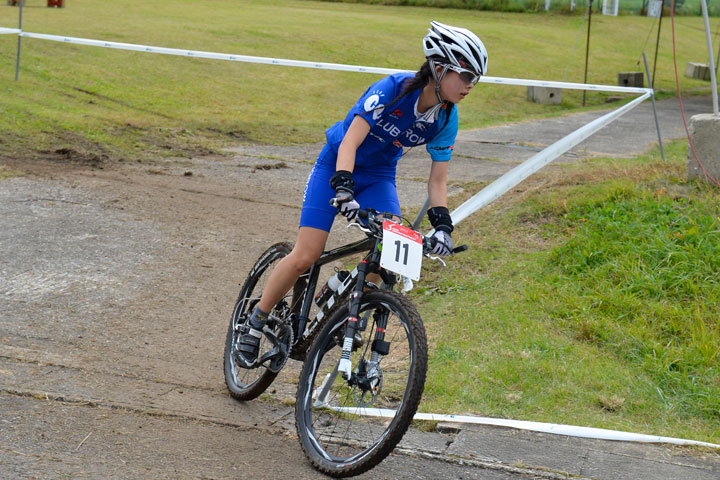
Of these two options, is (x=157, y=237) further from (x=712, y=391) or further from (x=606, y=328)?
(x=712, y=391)

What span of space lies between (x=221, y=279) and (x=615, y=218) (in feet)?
11.6

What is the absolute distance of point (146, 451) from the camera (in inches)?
153

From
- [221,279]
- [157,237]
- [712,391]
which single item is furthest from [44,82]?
[712,391]

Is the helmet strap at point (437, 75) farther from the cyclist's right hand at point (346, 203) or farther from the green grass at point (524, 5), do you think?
the green grass at point (524, 5)

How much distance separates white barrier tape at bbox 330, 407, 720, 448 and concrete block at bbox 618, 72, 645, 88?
72.9 feet

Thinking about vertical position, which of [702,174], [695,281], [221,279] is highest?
[702,174]

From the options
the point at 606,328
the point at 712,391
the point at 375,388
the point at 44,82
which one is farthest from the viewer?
the point at 44,82

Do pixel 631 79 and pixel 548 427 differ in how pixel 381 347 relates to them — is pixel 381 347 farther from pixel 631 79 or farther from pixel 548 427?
pixel 631 79

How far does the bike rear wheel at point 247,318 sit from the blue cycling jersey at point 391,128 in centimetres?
81

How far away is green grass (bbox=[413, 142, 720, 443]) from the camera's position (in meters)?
4.84

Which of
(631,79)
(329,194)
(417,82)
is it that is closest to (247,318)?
(329,194)

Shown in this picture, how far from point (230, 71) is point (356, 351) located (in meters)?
17.1

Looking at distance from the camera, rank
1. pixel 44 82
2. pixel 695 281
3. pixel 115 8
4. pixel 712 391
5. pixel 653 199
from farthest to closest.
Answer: pixel 115 8
pixel 44 82
pixel 653 199
pixel 695 281
pixel 712 391

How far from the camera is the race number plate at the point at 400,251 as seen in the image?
364 centimetres
